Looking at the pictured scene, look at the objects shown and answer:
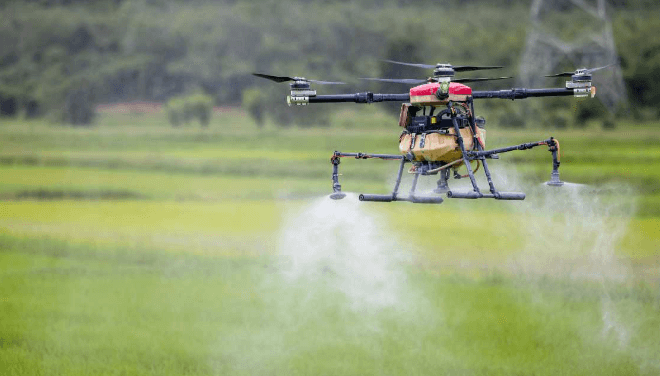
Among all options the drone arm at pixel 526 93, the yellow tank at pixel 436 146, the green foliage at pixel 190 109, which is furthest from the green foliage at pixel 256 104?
the drone arm at pixel 526 93

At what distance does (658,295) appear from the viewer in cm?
1848

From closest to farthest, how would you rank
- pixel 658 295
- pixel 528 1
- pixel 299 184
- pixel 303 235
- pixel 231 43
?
pixel 303 235 → pixel 658 295 → pixel 299 184 → pixel 528 1 → pixel 231 43

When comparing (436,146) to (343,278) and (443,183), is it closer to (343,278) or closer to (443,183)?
(443,183)

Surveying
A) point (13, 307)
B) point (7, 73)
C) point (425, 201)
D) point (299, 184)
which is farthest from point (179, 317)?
point (7, 73)

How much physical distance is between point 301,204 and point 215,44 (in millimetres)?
21099

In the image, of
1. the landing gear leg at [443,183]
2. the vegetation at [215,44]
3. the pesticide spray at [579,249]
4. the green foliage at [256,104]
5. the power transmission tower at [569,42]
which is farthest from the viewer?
the green foliage at [256,104]

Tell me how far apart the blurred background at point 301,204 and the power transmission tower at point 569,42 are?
0.11 m

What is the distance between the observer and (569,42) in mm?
37188

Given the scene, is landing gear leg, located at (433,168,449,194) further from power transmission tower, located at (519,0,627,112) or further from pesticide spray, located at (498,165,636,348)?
power transmission tower, located at (519,0,627,112)

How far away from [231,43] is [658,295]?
31.7 m

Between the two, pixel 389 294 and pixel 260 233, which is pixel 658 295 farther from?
pixel 260 233

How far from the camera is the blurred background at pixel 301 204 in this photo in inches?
660

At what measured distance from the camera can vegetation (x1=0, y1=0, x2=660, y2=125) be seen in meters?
41.3

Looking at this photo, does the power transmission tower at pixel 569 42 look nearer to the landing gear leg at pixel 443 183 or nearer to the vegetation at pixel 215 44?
the vegetation at pixel 215 44
